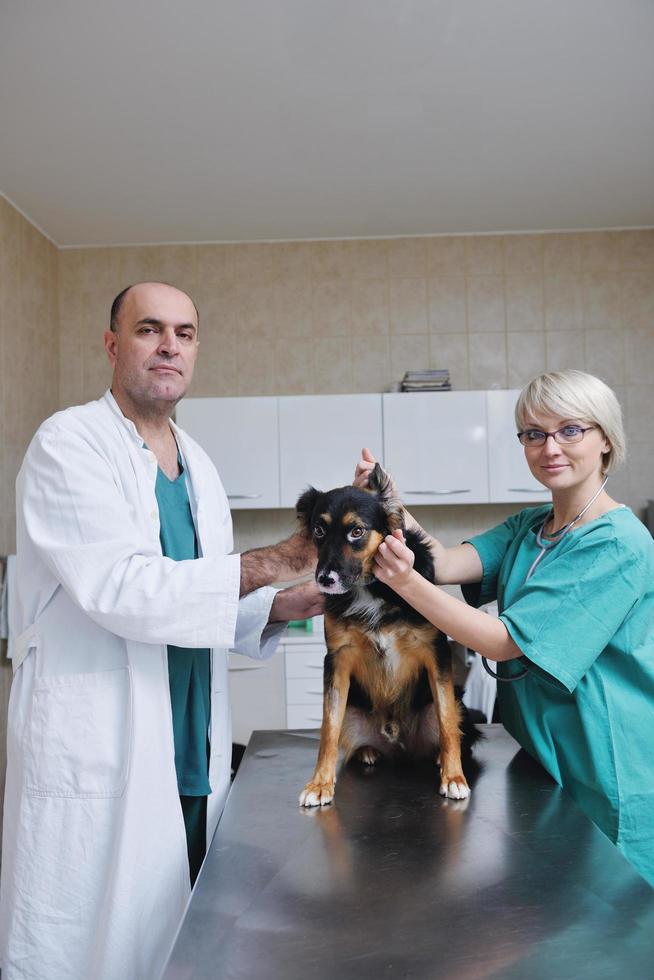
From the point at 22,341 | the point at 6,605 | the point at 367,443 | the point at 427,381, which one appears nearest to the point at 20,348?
the point at 22,341

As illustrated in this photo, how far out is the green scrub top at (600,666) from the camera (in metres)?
1.39

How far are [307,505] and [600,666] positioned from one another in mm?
696

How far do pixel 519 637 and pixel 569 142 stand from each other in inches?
138

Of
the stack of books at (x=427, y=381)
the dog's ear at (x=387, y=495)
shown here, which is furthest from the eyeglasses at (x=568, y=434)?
the stack of books at (x=427, y=381)

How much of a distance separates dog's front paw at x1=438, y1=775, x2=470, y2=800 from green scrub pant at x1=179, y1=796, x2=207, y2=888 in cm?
64

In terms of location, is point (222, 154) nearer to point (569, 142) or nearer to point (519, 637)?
point (569, 142)

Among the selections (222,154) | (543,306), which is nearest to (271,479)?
(222,154)

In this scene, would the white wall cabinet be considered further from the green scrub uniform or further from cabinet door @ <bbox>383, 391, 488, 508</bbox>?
the green scrub uniform

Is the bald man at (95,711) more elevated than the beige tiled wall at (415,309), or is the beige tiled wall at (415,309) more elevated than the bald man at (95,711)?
the beige tiled wall at (415,309)

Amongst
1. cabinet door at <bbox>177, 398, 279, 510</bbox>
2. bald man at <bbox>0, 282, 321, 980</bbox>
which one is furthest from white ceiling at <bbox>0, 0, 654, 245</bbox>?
bald man at <bbox>0, 282, 321, 980</bbox>

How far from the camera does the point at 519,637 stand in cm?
140

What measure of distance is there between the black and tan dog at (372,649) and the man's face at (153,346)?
0.49m

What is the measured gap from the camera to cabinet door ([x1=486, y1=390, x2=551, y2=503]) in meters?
4.84

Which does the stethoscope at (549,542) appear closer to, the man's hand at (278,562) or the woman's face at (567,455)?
the woman's face at (567,455)
